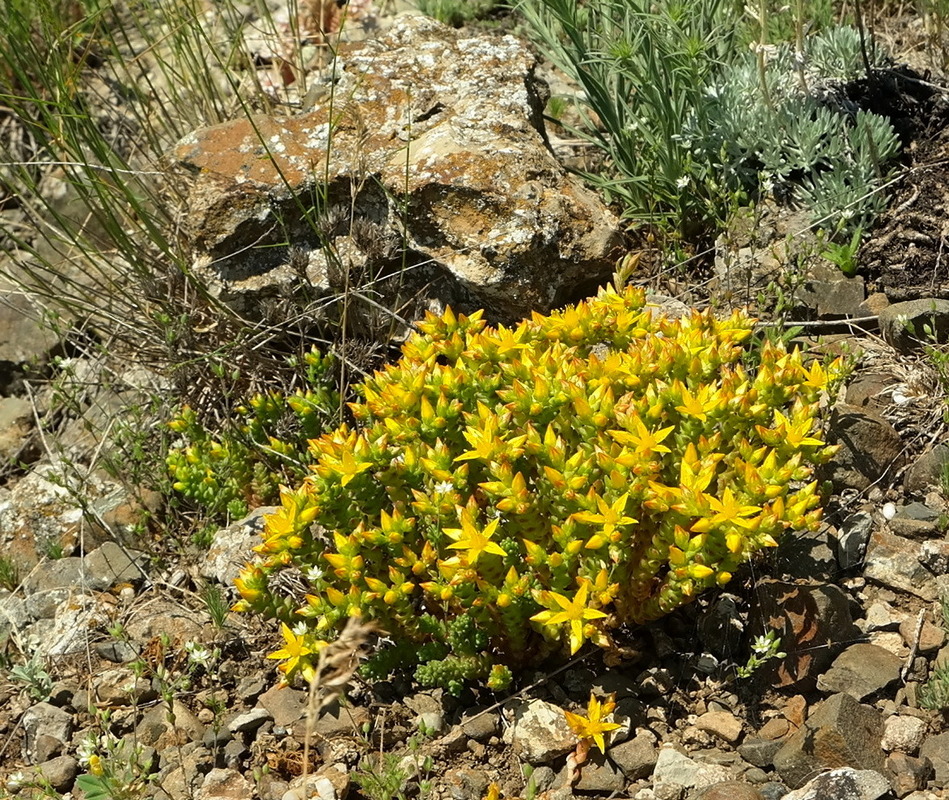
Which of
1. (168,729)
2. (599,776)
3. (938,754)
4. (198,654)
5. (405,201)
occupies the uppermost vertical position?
(405,201)

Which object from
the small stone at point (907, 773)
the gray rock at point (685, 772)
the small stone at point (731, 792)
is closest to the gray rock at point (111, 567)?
the gray rock at point (685, 772)

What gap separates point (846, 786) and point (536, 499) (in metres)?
1.03

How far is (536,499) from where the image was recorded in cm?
275

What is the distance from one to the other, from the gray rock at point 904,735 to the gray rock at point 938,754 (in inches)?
0.8

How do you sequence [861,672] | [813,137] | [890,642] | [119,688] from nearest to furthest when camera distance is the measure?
[861,672]
[890,642]
[119,688]
[813,137]

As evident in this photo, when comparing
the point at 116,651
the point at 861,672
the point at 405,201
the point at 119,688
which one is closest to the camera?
the point at 861,672

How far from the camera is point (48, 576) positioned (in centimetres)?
381

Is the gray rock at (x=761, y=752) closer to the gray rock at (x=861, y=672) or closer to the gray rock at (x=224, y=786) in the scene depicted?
the gray rock at (x=861, y=672)

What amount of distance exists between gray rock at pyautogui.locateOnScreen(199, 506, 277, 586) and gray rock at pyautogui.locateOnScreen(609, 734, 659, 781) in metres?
1.42

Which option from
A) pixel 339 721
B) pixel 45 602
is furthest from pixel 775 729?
pixel 45 602

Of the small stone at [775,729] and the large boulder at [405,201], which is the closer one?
the small stone at [775,729]

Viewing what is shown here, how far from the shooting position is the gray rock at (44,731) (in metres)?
3.10

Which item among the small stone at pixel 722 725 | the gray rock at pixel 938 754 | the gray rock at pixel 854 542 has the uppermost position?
the gray rock at pixel 854 542

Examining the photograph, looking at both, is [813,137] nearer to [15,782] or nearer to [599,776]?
[599,776]
